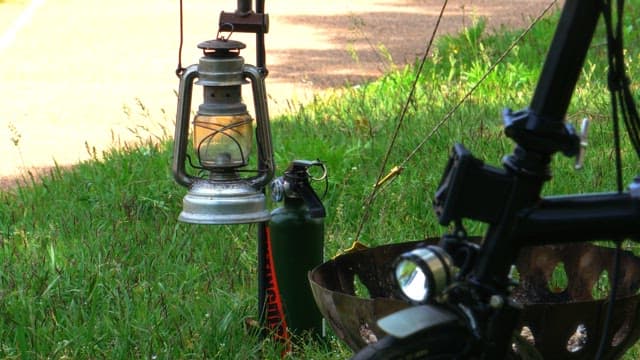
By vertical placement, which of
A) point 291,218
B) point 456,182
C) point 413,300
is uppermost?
point 456,182

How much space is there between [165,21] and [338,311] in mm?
9709

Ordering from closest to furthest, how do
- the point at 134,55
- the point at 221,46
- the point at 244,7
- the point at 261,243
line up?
1. the point at 221,46
2. the point at 244,7
3. the point at 261,243
4. the point at 134,55

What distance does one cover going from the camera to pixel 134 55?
35.0 ft

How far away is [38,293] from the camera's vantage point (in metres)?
4.34

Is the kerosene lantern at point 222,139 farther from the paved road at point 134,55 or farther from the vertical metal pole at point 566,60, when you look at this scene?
the paved road at point 134,55

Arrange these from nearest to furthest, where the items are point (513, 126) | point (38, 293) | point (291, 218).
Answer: point (513, 126), point (291, 218), point (38, 293)

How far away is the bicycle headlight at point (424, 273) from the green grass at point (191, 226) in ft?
4.58

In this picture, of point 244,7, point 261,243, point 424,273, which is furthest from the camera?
point 261,243

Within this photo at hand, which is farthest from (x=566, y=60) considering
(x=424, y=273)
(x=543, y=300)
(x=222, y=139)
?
(x=222, y=139)

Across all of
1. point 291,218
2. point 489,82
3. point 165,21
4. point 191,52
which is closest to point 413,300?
point 291,218

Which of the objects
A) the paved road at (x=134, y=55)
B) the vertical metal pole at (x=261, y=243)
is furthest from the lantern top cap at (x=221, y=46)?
the paved road at (x=134, y=55)

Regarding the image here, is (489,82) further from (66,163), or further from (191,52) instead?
(191,52)

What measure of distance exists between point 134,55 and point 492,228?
27.7ft

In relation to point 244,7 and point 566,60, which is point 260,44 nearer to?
point 244,7
